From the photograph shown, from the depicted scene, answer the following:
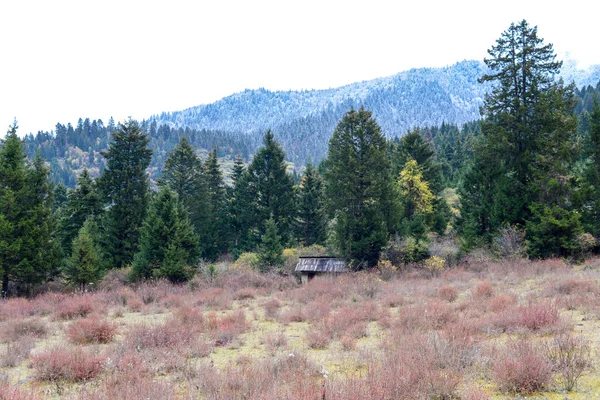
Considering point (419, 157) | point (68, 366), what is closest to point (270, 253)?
point (419, 157)

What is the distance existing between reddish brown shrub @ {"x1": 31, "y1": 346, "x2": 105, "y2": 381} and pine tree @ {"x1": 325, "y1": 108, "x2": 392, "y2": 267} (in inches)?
843

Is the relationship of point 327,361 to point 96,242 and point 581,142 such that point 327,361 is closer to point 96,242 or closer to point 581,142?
point 581,142

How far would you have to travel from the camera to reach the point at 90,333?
10.1m

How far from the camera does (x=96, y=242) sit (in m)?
30.9

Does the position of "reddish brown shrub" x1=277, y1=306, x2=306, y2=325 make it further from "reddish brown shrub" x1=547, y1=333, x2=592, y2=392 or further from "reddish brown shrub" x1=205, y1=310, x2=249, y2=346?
"reddish brown shrub" x1=547, y1=333, x2=592, y2=392

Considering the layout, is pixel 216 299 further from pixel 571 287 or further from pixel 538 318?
pixel 571 287

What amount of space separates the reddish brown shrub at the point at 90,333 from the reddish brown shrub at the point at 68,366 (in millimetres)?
2638

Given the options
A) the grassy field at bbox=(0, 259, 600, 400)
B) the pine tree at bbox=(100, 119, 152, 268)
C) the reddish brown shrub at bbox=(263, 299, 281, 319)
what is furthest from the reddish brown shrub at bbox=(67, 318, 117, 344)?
the pine tree at bbox=(100, 119, 152, 268)

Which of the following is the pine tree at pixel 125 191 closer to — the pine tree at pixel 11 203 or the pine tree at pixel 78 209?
the pine tree at pixel 78 209

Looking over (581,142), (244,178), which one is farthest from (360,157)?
(244,178)

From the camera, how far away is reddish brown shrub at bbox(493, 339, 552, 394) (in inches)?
207

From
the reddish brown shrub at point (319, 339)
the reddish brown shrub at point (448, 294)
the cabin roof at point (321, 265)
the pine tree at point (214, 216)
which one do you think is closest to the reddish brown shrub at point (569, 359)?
the reddish brown shrub at point (319, 339)

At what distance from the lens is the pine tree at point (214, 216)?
45.1 meters

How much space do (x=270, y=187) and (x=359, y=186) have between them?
51.5 ft
